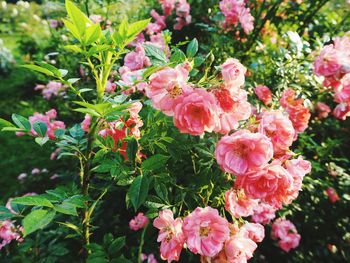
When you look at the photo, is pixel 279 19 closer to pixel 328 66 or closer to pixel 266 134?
pixel 328 66

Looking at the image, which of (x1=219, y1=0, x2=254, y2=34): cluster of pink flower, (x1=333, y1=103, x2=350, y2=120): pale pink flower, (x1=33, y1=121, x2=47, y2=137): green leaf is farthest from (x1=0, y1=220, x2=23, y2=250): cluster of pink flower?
(x1=219, y1=0, x2=254, y2=34): cluster of pink flower

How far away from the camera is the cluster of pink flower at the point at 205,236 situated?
961 mm

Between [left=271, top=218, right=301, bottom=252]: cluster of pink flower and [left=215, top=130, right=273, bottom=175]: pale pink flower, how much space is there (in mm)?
1253

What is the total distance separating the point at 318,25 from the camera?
2.65m

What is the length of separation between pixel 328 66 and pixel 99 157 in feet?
A: 3.07

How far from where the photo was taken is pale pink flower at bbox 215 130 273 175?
2.93 ft

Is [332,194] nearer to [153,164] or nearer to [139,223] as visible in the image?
[139,223]

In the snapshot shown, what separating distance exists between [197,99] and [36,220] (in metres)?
0.48

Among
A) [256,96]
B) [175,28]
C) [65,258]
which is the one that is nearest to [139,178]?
[256,96]

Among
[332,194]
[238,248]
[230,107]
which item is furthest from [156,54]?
[332,194]

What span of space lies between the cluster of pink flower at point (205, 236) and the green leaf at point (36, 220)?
1.23ft

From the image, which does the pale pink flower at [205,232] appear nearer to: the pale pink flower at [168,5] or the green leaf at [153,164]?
the green leaf at [153,164]

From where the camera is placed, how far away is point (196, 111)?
0.91m

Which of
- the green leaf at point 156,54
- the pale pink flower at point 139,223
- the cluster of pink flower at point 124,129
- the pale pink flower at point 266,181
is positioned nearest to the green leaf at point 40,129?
the cluster of pink flower at point 124,129
